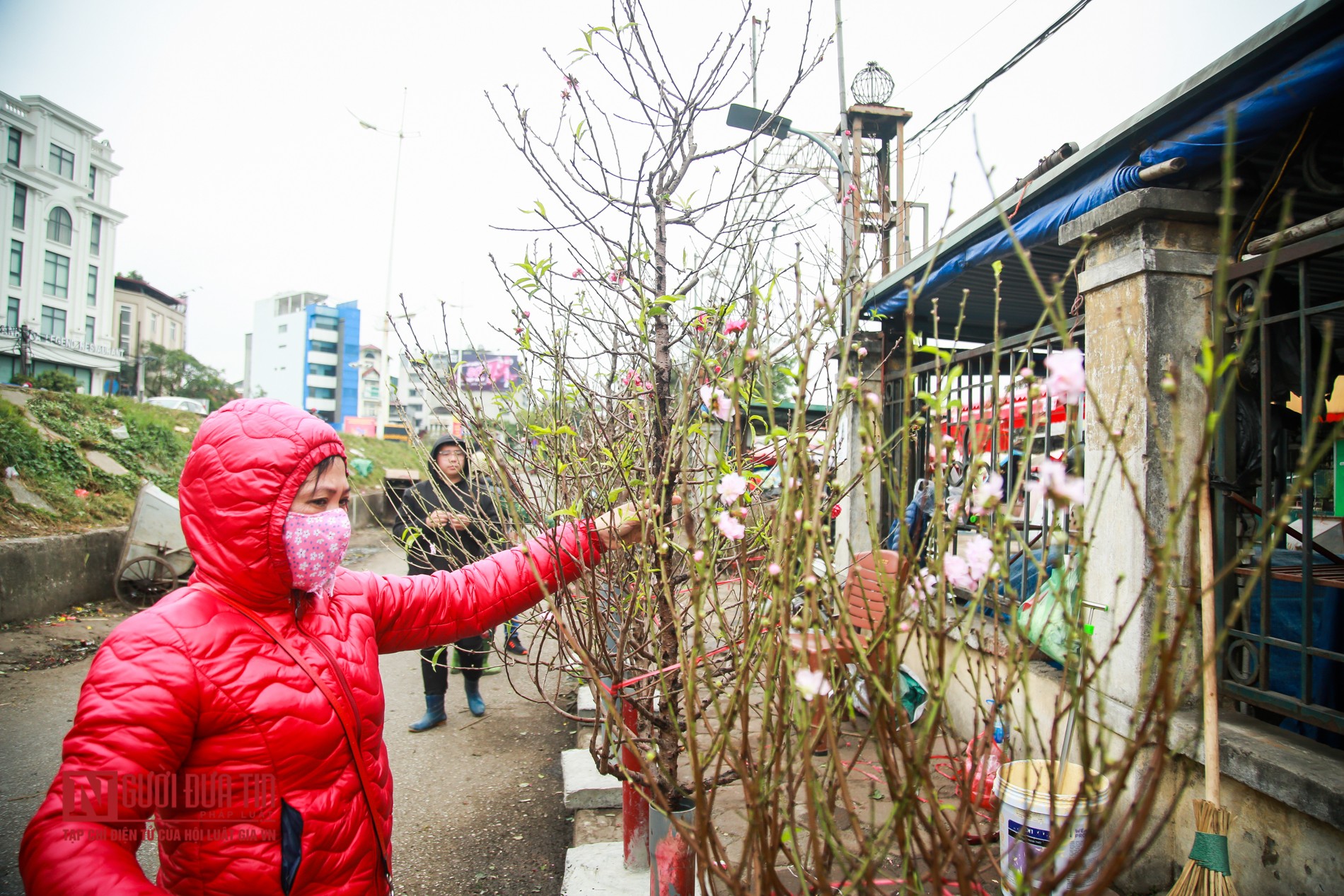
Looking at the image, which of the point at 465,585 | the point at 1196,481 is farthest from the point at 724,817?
the point at 1196,481

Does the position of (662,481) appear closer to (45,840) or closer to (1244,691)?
(45,840)

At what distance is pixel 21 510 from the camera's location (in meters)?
7.66

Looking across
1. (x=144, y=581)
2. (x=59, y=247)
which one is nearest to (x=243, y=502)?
(x=144, y=581)

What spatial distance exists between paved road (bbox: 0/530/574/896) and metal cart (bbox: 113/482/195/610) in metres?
1.91

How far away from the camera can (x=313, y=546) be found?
166 cm

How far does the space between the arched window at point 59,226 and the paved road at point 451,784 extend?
1359 inches

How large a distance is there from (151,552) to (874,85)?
10843 millimetres

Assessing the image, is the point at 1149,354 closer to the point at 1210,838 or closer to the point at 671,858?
the point at 1210,838

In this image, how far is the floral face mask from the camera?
5.36 feet

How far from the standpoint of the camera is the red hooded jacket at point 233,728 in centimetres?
A: 129

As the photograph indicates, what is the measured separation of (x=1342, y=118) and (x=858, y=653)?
3.09 meters

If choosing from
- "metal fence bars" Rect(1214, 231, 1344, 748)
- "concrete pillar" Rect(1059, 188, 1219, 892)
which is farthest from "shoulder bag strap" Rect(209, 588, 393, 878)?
"metal fence bars" Rect(1214, 231, 1344, 748)

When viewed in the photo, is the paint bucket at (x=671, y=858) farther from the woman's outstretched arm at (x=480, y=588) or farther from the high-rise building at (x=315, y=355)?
the high-rise building at (x=315, y=355)

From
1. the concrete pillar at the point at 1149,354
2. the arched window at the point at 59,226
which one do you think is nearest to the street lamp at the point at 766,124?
the concrete pillar at the point at 1149,354
